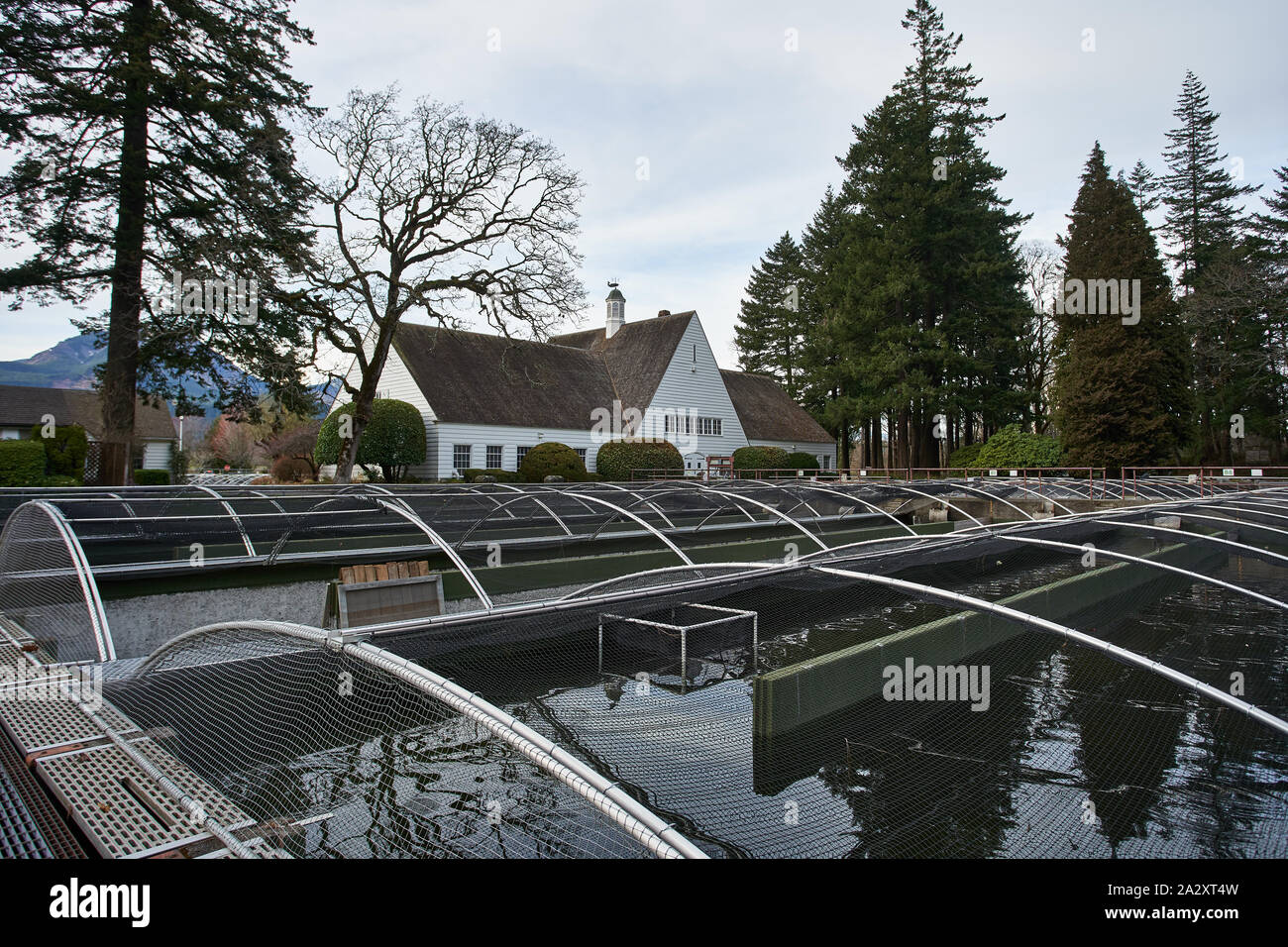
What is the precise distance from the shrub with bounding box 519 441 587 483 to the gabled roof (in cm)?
694

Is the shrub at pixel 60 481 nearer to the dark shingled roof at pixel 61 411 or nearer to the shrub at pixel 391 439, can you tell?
the shrub at pixel 391 439

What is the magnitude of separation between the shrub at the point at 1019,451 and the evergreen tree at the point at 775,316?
84.6 feet

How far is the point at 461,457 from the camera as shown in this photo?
1211 inches

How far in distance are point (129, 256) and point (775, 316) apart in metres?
53.4

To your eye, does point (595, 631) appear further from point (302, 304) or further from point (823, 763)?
point (302, 304)

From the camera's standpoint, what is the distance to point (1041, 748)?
5.67 m

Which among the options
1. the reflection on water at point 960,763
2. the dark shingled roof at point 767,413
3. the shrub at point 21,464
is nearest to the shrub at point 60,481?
the shrub at point 21,464

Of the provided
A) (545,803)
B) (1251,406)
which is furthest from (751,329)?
(545,803)

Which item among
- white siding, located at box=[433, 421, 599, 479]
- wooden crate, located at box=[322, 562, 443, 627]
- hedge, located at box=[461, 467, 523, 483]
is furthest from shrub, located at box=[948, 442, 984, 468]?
wooden crate, located at box=[322, 562, 443, 627]

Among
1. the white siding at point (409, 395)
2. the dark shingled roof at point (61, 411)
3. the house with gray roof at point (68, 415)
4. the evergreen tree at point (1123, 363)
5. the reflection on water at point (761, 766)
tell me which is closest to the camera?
the reflection on water at point (761, 766)

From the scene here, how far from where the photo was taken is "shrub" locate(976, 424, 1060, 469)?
34.8 meters

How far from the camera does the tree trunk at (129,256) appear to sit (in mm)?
16938

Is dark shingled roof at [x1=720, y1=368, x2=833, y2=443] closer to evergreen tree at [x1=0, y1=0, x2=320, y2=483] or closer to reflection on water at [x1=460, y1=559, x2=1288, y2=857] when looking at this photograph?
evergreen tree at [x1=0, y1=0, x2=320, y2=483]
